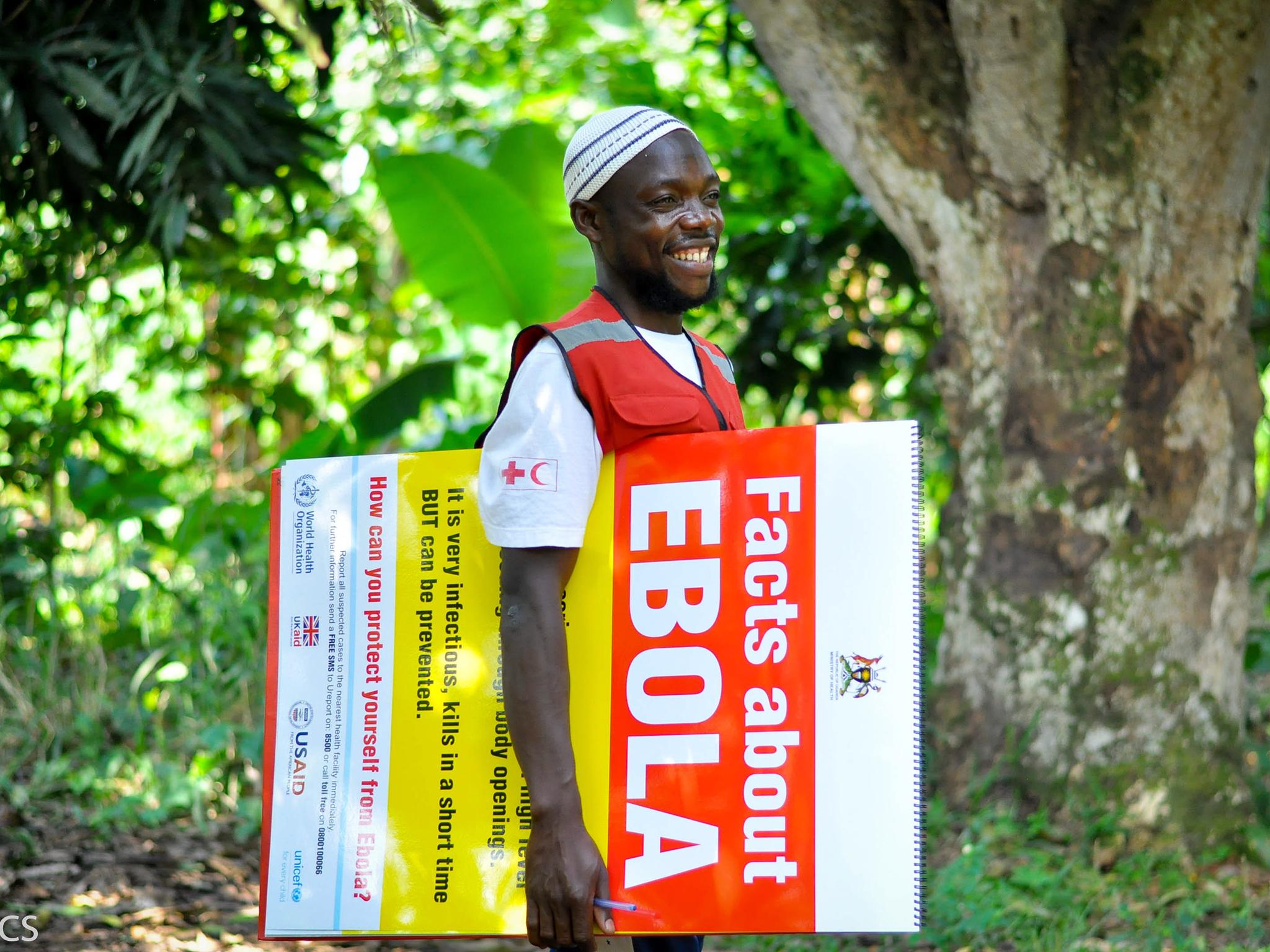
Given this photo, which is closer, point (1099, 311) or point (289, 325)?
point (1099, 311)

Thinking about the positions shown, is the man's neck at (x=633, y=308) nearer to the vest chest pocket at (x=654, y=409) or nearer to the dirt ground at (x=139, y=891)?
the vest chest pocket at (x=654, y=409)

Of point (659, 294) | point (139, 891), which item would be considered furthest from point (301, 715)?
point (139, 891)

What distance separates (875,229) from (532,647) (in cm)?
395

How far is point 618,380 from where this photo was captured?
5.89 ft

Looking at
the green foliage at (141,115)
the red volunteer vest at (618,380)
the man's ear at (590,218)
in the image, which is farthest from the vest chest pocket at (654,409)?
the green foliage at (141,115)

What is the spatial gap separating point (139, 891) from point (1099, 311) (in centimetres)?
309

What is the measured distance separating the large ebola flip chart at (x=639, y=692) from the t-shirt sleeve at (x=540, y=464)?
0.03ft

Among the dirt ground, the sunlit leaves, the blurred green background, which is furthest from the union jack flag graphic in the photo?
the sunlit leaves

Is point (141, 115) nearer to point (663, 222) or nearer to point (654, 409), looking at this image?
point (663, 222)

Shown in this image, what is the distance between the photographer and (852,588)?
68.0 inches

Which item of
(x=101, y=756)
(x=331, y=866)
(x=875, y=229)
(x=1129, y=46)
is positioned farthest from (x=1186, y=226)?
(x=101, y=756)

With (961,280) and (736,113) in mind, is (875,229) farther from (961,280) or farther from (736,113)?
(736,113)

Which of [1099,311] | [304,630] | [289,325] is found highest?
[289,325]

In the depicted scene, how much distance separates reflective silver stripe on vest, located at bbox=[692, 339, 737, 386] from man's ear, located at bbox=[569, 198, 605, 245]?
0.76ft
